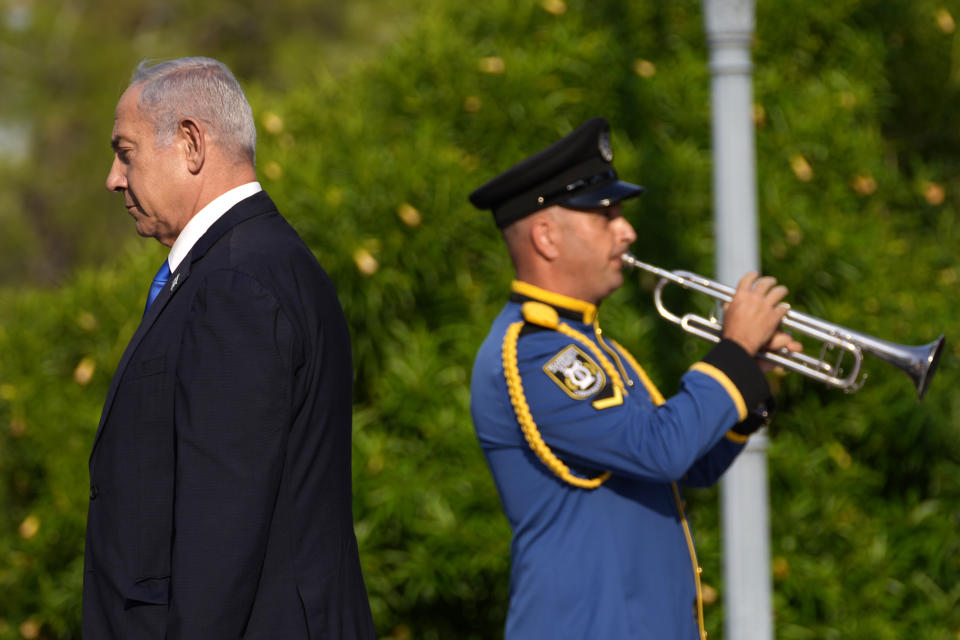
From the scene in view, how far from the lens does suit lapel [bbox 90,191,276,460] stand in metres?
1.95

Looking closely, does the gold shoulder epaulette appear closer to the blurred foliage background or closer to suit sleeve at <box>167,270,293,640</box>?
suit sleeve at <box>167,270,293,640</box>

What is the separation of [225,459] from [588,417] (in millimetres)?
978

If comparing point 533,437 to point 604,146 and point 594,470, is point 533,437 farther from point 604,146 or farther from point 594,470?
point 604,146

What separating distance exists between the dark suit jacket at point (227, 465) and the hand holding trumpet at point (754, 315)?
3.45 feet

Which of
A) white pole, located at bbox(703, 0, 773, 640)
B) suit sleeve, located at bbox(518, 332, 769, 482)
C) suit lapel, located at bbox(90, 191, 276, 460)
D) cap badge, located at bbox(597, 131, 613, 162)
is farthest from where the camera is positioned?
white pole, located at bbox(703, 0, 773, 640)

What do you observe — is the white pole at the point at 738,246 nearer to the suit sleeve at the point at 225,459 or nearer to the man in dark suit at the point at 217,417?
the man in dark suit at the point at 217,417

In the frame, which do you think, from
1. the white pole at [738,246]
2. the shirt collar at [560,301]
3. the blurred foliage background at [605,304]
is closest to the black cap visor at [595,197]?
the shirt collar at [560,301]

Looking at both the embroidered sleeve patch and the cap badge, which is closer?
the embroidered sleeve patch

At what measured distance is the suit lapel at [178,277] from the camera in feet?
6.40

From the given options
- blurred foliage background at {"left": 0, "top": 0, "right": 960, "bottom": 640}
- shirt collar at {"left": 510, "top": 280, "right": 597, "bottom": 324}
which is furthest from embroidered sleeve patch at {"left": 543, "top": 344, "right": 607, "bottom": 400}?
blurred foliage background at {"left": 0, "top": 0, "right": 960, "bottom": 640}

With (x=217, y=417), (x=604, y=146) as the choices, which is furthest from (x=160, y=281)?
(x=604, y=146)

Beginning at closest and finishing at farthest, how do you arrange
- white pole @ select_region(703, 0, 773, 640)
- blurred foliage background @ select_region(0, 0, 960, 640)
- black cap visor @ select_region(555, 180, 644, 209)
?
black cap visor @ select_region(555, 180, 644, 209)
white pole @ select_region(703, 0, 773, 640)
blurred foliage background @ select_region(0, 0, 960, 640)

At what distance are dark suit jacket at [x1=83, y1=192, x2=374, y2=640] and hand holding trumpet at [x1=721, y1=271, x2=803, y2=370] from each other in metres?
1.05

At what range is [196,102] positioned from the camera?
203 centimetres
